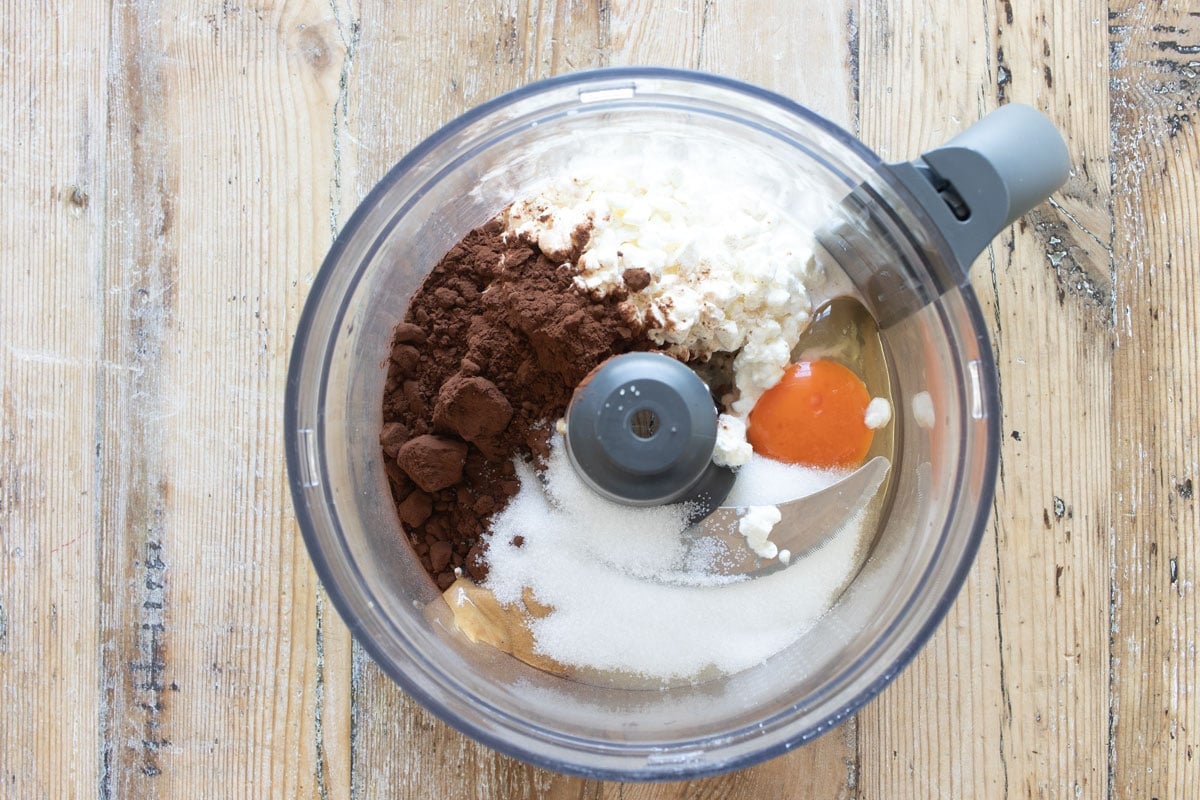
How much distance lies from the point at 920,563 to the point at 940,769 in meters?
0.25

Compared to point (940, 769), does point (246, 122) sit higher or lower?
higher

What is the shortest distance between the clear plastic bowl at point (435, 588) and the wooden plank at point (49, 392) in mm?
324

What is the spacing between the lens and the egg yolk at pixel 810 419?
81cm

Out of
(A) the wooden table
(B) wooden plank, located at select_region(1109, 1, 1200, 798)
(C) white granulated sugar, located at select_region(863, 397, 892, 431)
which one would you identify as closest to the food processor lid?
(C) white granulated sugar, located at select_region(863, 397, 892, 431)

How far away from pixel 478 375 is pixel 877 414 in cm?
38

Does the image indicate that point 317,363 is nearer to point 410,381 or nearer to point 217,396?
point 410,381

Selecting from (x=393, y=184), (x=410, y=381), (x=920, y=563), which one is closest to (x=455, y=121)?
(x=393, y=184)

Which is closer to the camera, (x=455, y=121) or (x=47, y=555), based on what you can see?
(x=455, y=121)

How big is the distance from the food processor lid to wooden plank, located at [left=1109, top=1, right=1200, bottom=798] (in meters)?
0.49

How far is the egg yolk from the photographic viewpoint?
807 millimetres

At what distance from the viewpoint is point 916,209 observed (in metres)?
0.71

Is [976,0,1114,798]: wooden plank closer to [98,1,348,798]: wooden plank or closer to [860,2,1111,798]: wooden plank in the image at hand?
[860,2,1111,798]: wooden plank

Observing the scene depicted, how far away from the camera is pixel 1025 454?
886mm

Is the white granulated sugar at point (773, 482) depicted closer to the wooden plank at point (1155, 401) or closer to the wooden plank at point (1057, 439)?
the wooden plank at point (1057, 439)
